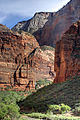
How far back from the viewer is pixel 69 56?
29125 millimetres

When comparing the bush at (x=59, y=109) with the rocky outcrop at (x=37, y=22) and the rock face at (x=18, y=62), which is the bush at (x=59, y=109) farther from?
the rocky outcrop at (x=37, y=22)

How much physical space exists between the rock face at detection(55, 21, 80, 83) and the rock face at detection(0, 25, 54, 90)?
66.6ft

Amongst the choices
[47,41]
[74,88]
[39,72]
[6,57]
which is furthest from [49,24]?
[74,88]

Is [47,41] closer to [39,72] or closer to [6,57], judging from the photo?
[39,72]

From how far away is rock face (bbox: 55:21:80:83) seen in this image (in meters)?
27.7

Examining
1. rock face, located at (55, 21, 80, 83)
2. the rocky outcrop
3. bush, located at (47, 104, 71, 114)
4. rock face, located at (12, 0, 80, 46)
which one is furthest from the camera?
the rocky outcrop

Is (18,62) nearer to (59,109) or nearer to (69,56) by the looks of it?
(69,56)

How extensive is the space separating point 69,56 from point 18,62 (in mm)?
25889

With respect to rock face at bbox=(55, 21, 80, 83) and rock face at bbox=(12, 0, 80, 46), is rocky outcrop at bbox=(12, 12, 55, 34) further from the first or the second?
rock face at bbox=(55, 21, 80, 83)

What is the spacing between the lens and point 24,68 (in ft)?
168

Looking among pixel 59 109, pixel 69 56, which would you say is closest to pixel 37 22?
pixel 69 56

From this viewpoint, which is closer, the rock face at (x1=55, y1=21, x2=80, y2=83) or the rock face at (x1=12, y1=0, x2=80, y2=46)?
the rock face at (x1=55, y1=21, x2=80, y2=83)

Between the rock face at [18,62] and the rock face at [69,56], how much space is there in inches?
800

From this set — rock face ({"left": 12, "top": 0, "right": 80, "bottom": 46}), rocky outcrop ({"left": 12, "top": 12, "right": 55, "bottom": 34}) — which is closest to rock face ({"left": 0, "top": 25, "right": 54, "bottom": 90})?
rock face ({"left": 12, "top": 0, "right": 80, "bottom": 46})
